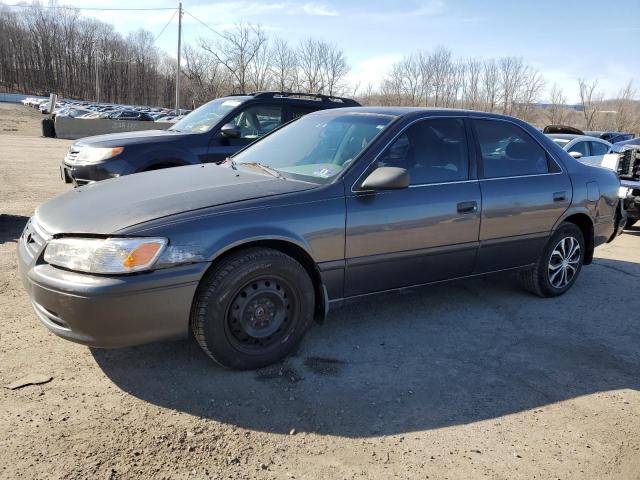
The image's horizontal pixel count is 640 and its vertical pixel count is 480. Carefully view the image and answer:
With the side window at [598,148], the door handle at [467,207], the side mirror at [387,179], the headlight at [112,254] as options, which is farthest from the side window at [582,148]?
the headlight at [112,254]

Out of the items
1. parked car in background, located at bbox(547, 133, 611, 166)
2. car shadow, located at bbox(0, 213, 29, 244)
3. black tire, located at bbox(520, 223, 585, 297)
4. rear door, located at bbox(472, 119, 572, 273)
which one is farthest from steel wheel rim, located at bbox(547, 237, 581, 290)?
parked car in background, located at bbox(547, 133, 611, 166)

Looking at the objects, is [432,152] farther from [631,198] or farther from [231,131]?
[631,198]

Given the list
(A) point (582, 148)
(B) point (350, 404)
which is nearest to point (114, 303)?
(B) point (350, 404)

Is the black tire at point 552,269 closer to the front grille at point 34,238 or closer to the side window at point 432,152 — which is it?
the side window at point 432,152

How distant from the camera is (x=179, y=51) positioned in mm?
42719

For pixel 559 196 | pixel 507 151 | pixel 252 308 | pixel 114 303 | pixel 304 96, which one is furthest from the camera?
pixel 304 96

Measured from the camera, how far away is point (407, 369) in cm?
353

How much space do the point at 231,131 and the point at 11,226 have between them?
3.08m

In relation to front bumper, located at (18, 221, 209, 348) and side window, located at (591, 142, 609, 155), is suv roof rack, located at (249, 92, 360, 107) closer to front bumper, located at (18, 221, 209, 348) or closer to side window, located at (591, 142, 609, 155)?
front bumper, located at (18, 221, 209, 348)

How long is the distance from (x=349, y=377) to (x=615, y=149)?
1097cm

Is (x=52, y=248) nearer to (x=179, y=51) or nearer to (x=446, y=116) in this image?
(x=446, y=116)

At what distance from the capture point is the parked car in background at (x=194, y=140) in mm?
6598

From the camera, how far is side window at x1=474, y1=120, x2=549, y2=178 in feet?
14.5

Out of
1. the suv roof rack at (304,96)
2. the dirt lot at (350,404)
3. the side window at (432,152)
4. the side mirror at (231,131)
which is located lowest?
the dirt lot at (350,404)
